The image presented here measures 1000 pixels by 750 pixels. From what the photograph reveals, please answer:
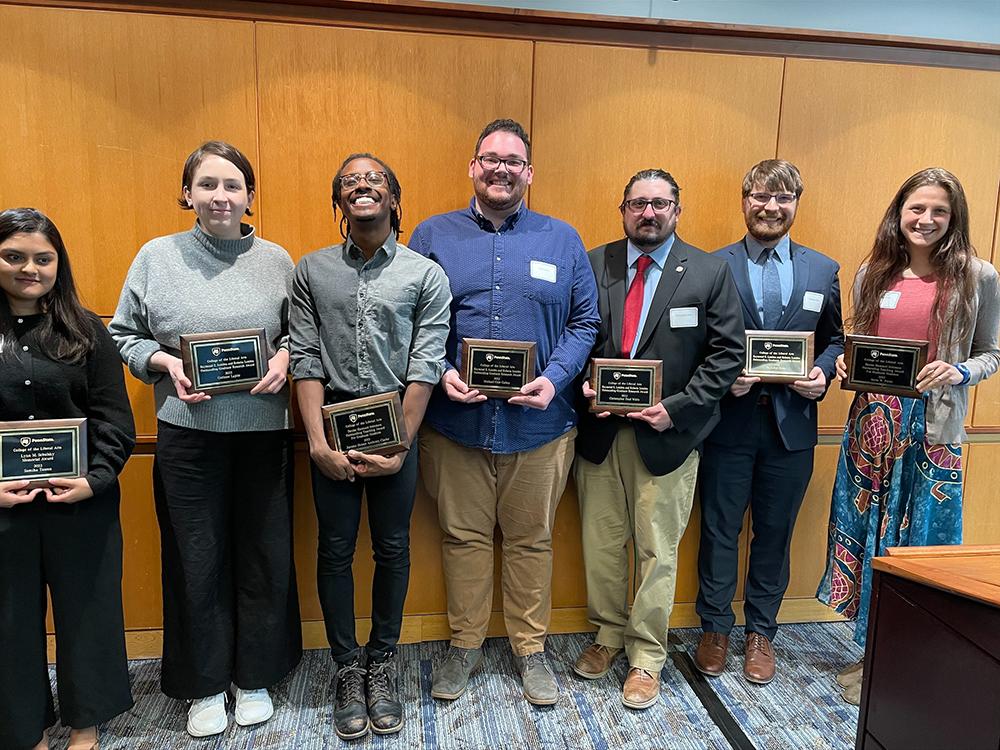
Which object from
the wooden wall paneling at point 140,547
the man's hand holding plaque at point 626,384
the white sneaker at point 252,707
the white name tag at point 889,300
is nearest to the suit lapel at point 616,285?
the man's hand holding plaque at point 626,384

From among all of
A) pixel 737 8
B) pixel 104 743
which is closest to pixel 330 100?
pixel 737 8

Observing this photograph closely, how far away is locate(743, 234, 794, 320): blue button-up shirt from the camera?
8.25 ft

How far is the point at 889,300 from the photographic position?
242cm

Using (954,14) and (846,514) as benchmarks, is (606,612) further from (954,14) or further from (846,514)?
(954,14)

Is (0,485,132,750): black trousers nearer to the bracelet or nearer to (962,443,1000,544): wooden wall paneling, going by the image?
the bracelet

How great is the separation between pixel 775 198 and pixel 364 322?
5.23 ft

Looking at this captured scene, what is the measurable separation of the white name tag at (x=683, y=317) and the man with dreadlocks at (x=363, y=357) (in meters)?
0.81

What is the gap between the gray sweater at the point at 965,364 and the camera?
91.8 inches

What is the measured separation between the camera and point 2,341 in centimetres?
182

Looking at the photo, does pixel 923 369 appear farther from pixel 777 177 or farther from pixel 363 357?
pixel 363 357

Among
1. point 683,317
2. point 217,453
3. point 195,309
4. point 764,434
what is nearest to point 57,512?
point 217,453

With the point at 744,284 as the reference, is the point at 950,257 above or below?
above

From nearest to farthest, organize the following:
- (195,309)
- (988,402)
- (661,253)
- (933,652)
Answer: (933,652) < (195,309) < (661,253) < (988,402)

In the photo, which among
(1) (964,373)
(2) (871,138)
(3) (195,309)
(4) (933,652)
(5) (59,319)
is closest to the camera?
(4) (933,652)
